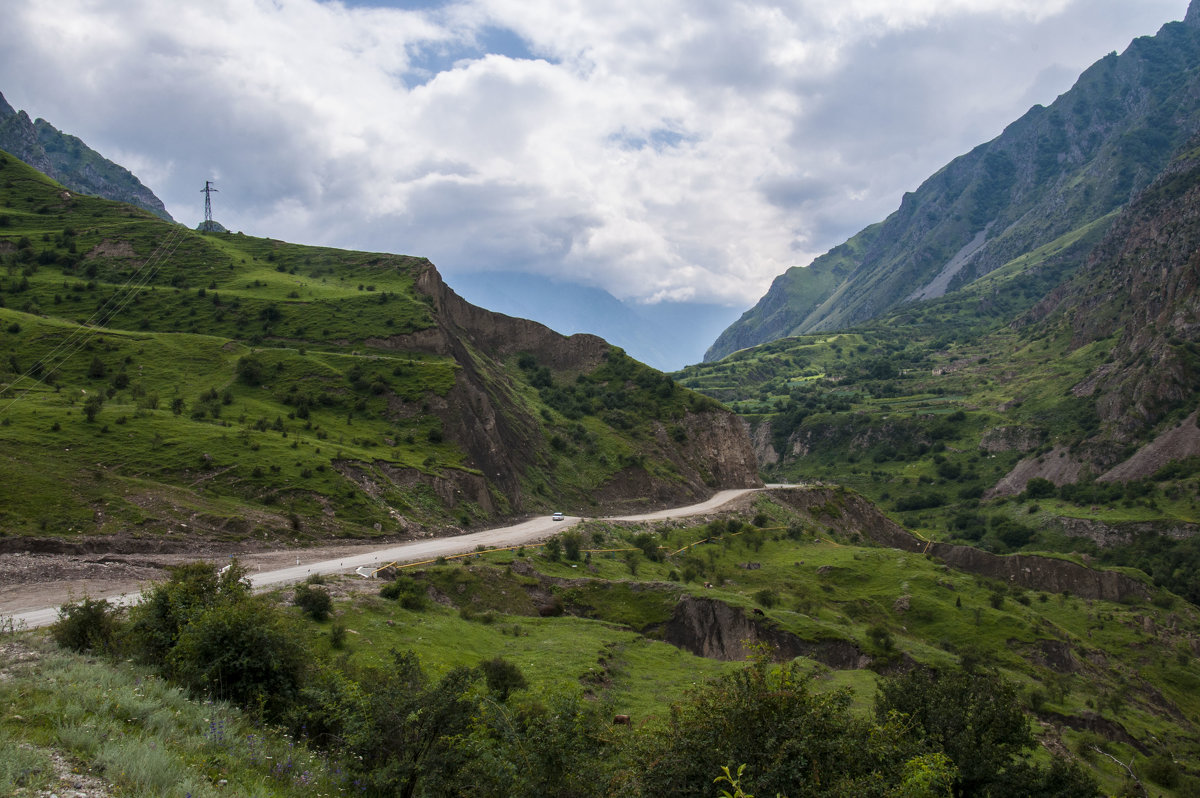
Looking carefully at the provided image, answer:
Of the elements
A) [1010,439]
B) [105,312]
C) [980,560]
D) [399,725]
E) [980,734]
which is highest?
[105,312]

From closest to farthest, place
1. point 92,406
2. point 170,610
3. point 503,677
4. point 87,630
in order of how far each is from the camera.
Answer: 1. point 170,610
2. point 87,630
3. point 503,677
4. point 92,406

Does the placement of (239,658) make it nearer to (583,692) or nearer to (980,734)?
(583,692)

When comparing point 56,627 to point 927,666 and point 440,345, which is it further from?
point 440,345

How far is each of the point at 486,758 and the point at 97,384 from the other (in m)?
59.1

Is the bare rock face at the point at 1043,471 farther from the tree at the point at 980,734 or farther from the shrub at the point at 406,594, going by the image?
the shrub at the point at 406,594

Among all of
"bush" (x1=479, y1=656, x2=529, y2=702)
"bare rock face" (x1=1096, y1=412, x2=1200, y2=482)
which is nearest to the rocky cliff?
"bare rock face" (x1=1096, y1=412, x2=1200, y2=482)

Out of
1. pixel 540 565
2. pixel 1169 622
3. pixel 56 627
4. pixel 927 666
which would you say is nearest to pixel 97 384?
pixel 540 565

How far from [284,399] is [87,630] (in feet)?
144

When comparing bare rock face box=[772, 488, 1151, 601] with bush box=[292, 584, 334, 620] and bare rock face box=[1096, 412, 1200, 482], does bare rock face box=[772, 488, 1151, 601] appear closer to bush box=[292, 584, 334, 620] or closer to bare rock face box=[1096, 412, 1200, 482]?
bare rock face box=[1096, 412, 1200, 482]

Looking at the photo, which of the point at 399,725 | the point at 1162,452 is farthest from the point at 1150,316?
the point at 399,725

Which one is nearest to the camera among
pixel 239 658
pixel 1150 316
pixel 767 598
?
pixel 239 658

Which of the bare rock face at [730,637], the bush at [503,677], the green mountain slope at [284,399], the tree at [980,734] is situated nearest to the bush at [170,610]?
the bush at [503,677]

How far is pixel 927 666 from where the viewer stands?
129ft

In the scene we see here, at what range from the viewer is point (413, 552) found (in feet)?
141
